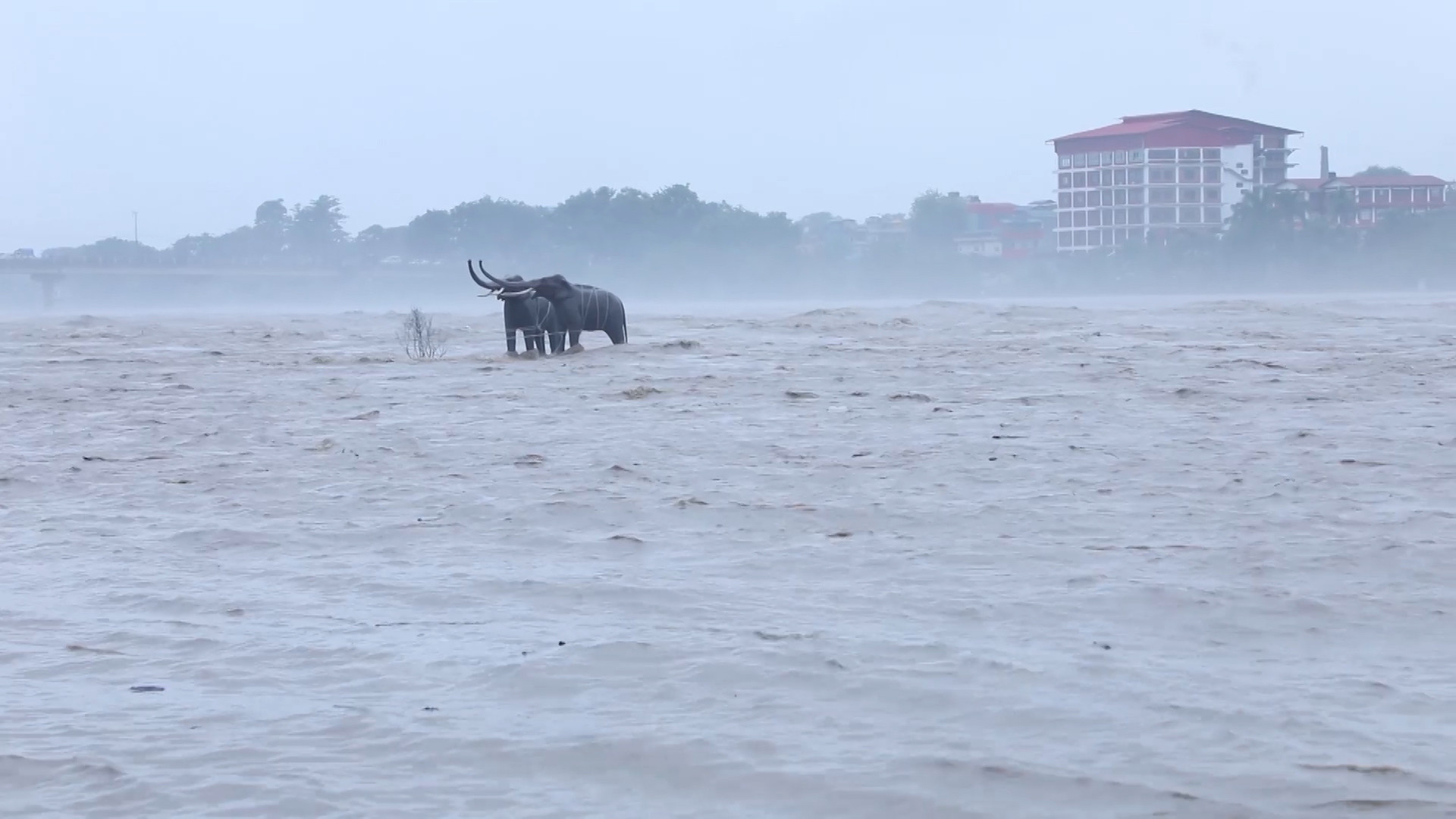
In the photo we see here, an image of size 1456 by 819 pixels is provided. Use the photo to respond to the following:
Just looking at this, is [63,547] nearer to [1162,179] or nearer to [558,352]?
[558,352]

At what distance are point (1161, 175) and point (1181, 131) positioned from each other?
7.90 ft

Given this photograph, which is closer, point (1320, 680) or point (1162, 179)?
point (1320, 680)

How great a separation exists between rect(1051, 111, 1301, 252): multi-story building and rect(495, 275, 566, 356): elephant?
63538 millimetres

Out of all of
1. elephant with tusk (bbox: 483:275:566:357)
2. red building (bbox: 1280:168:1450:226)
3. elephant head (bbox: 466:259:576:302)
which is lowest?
elephant with tusk (bbox: 483:275:566:357)

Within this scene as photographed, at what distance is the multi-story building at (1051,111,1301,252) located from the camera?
3228 inches

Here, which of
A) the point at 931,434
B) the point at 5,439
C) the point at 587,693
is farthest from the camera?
the point at 5,439

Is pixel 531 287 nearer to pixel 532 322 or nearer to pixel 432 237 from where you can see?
pixel 532 322

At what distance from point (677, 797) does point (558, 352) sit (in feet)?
51.8

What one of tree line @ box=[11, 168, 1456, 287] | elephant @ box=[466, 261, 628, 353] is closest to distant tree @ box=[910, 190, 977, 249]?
tree line @ box=[11, 168, 1456, 287]

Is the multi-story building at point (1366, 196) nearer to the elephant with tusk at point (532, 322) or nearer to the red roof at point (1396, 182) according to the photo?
the red roof at point (1396, 182)

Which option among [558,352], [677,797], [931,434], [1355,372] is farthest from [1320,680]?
[558,352]

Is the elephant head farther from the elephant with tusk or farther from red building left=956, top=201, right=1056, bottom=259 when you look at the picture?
red building left=956, top=201, right=1056, bottom=259

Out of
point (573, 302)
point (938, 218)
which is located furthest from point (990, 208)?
point (573, 302)

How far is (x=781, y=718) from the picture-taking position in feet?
15.2
